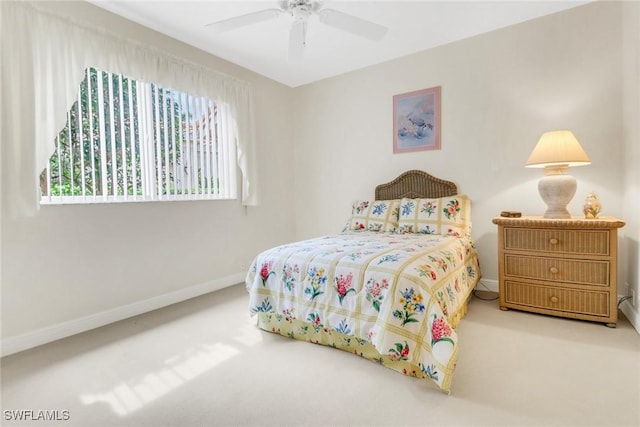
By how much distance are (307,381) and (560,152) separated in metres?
2.51

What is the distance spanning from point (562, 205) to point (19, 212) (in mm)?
3993

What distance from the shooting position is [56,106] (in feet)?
7.43

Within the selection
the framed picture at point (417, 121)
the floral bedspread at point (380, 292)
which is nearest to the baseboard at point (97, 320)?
the floral bedspread at point (380, 292)

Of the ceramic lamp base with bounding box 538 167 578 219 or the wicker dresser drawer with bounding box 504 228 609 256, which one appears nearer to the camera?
the wicker dresser drawer with bounding box 504 228 609 256

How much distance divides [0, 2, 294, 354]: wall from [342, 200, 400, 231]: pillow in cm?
133

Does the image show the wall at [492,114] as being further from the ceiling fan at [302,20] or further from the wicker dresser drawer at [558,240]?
the ceiling fan at [302,20]

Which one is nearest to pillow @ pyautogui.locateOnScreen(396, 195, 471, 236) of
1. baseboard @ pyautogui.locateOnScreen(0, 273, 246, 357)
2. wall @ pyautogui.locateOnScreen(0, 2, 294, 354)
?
wall @ pyautogui.locateOnScreen(0, 2, 294, 354)

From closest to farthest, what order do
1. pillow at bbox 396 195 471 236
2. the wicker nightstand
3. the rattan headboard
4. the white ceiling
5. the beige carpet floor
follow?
the beige carpet floor → the wicker nightstand → the white ceiling → pillow at bbox 396 195 471 236 → the rattan headboard

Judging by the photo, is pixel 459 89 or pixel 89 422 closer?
pixel 89 422

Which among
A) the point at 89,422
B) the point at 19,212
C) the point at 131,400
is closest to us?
the point at 89,422

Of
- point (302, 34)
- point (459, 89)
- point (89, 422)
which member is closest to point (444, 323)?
point (89, 422)

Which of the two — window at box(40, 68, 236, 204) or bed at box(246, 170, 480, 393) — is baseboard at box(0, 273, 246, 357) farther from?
bed at box(246, 170, 480, 393)

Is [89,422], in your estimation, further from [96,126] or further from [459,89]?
[459,89]

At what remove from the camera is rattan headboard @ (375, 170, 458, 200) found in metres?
3.44
